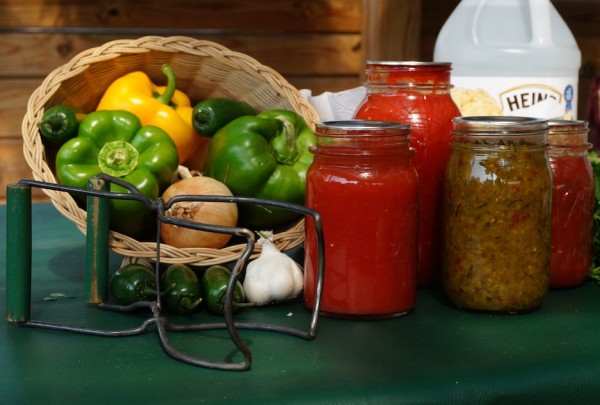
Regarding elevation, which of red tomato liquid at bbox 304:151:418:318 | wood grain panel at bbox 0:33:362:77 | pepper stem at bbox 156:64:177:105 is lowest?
wood grain panel at bbox 0:33:362:77

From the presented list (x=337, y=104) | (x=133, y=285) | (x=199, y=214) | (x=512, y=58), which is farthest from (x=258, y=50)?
(x=133, y=285)

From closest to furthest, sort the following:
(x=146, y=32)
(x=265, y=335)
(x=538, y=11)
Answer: (x=265, y=335), (x=538, y=11), (x=146, y=32)

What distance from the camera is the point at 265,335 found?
965 millimetres

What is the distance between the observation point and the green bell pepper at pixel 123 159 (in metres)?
1.20

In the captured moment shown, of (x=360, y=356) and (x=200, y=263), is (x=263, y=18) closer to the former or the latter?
(x=200, y=263)

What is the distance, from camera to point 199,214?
3.85ft

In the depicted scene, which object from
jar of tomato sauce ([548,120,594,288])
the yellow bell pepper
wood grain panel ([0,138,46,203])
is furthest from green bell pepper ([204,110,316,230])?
wood grain panel ([0,138,46,203])

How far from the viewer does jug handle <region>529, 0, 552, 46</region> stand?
1513 millimetres

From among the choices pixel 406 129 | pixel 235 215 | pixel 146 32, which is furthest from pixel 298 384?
pixel 146 32

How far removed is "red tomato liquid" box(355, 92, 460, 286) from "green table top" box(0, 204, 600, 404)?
105mm

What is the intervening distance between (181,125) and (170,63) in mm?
119

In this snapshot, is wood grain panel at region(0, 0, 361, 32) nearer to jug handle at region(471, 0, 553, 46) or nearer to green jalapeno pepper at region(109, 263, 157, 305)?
jug handle at region(471, 0, 553, 46)

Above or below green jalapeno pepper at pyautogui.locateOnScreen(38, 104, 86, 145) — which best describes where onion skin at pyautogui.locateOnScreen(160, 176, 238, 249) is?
below

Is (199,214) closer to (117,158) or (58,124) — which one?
(117,158)
